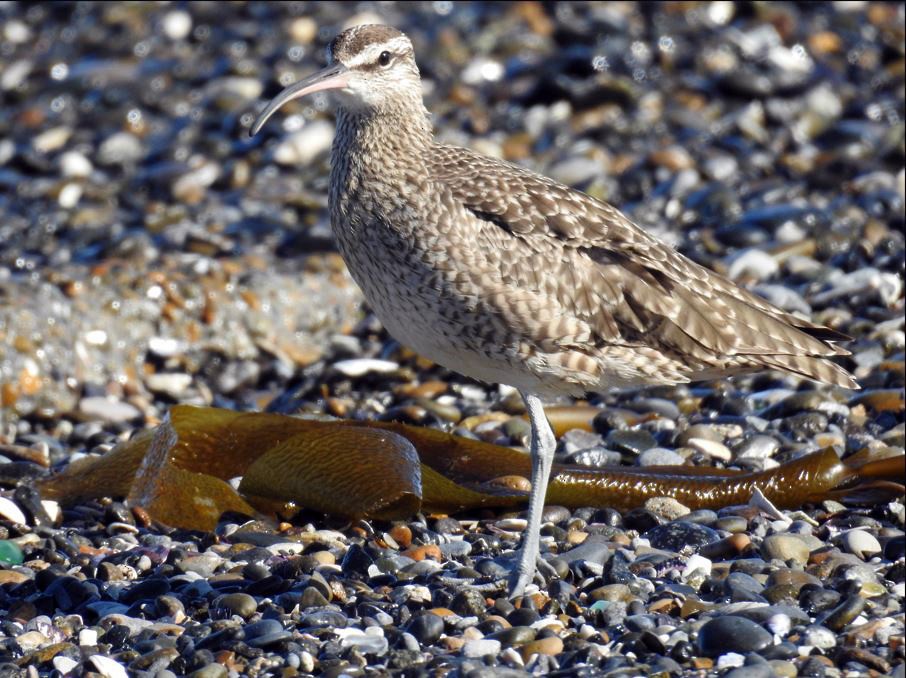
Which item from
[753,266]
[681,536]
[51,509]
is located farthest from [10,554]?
[753,266]

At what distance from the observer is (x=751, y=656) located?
16.6 feet

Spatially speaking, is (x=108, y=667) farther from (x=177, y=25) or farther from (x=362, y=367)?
(x=177, y=25)

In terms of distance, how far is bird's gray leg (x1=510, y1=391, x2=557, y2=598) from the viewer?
5734 millimetres

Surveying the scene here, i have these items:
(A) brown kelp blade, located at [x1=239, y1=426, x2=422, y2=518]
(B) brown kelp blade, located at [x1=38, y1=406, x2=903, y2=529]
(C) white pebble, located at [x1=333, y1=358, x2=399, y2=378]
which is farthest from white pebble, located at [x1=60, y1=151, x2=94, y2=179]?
(A) brown kelp blade, located at [x1=239, y1=426, x2=422, y2=518]

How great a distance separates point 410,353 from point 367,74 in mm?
2682

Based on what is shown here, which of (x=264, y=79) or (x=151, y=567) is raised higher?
(x=264, y=79)

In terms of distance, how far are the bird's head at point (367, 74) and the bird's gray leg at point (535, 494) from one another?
1.56 meters

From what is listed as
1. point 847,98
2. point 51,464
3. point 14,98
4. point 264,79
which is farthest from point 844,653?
point 14,98

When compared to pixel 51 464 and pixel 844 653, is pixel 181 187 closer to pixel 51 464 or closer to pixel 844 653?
pixel 51 464

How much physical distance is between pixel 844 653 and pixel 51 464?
450 centimetres

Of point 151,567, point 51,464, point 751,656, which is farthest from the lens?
point 51,464

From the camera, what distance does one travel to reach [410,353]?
8992 mm

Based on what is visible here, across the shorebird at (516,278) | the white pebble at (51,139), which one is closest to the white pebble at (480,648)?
the shorebird at (516,278)

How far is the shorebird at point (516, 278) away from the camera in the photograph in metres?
6.10
